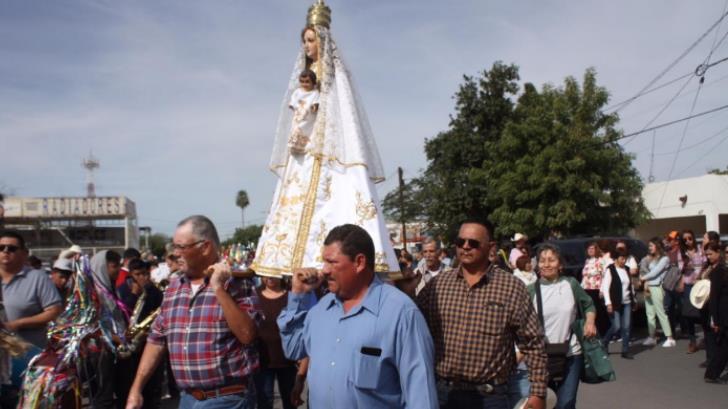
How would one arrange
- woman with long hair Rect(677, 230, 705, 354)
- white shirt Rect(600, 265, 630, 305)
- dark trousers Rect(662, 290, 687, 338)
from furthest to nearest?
dark trousers Rect(662, 290, 687, 338) < woman with long hair Rect(677, 230, 705, 354) < white shirt Rect(600, 265, 630, 305)

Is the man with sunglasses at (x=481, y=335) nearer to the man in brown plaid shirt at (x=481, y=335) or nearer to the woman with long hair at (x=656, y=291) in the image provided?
the man in brown plaid shirt at (x=481, y=335)

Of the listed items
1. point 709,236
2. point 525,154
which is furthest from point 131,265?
point 525,154

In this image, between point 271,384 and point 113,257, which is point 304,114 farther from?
point 113,257

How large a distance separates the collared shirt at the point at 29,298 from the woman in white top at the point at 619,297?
8350mm

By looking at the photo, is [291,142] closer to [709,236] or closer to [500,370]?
[500,370]

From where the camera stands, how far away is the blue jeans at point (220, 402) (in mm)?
3561

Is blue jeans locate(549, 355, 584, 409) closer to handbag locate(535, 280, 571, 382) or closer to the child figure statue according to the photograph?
handbag locate(535, 280, 571, 382)

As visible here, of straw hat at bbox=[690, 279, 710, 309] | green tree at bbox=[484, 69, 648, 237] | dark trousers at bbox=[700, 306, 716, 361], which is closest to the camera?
dark trousers at bbox=[700, 306, 716, 361]

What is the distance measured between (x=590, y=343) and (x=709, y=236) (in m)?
5.74

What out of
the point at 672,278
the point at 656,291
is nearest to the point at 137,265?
the point at 656,291

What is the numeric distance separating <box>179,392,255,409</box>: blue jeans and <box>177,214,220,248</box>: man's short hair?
2.89 feet

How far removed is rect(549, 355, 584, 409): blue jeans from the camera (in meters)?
5.34

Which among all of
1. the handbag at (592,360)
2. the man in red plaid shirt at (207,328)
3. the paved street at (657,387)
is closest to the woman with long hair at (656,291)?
the paved street at (657,387)

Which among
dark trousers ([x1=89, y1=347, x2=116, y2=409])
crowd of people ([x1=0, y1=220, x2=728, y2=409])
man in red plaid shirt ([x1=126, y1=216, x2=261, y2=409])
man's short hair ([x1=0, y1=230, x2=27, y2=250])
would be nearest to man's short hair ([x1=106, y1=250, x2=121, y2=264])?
crowd of people ([x1=0, y1=220, x2=728, y2=409])
